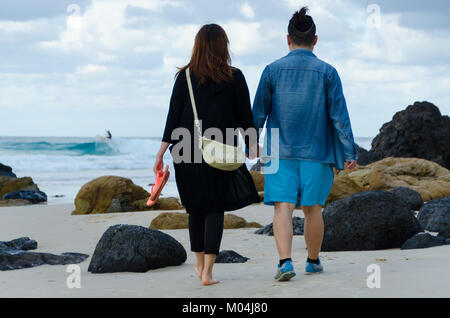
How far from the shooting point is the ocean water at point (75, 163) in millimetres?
22997

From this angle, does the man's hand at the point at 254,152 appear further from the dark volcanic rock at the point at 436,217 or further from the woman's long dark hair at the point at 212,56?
the dark volcanic rock at the point at 436,217

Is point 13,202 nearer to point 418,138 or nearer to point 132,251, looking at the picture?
point 132,251

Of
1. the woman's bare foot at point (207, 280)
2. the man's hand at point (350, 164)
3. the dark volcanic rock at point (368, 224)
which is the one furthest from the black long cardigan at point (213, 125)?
the dark volcanic rock at point (368, 224)

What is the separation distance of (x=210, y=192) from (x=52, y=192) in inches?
643

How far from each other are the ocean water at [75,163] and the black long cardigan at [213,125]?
12.1 metres

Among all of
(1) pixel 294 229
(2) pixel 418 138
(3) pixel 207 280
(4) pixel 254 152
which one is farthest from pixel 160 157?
(2) pixel 418 138

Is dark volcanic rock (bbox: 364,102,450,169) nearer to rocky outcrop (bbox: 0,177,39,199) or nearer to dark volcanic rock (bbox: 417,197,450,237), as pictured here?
rocky outcrop (bbox: 0,177,39,199)

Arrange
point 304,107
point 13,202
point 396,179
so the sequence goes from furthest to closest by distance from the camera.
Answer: point 13,202 → point 396,179 → point 304,107

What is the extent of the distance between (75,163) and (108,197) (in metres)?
24.1

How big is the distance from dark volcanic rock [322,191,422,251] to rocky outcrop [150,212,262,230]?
8.45 ft

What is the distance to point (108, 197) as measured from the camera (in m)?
12.5

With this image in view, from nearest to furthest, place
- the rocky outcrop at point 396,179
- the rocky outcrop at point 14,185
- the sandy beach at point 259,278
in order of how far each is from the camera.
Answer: the sandy beach at point 259,278 < the rocky outcrop at point 396,179 < the rocky outcrop at point 14,185

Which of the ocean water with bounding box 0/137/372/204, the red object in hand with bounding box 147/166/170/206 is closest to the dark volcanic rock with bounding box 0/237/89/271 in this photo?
the red object in hand with bounding box 147/166/170/206
